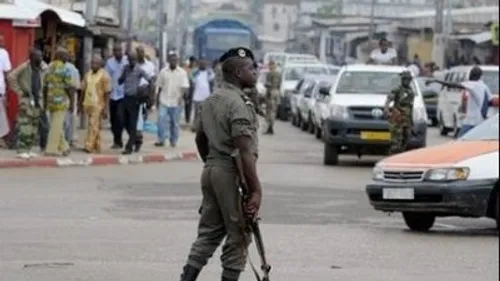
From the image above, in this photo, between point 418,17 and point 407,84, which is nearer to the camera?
point 407,84

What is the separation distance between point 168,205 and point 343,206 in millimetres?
2105

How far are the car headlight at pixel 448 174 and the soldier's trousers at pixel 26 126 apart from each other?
32.4ft

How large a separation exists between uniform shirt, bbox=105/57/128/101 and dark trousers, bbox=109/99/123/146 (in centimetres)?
11

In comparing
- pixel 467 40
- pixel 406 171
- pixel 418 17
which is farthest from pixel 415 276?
pixel 418 17

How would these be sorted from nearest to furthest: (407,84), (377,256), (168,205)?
(377,256)
(168,205)
(407,84)

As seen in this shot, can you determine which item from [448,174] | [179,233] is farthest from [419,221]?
[179,233]

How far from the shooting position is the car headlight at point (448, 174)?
16.6 meters

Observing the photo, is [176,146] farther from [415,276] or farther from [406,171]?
[415,276]

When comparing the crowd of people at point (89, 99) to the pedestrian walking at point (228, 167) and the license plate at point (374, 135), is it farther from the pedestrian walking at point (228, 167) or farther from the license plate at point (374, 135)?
the pedestrian walking at point (228, 167)

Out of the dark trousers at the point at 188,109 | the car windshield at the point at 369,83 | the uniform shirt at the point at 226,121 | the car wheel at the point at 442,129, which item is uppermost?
the uniform shirt at the point at 226,121

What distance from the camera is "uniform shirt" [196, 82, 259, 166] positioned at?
1105cm

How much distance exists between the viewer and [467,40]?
2881 inches

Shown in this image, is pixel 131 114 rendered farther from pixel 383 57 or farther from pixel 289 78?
pixel 289 78

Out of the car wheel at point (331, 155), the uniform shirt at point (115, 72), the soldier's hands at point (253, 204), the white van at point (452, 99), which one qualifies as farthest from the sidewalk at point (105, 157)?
the soldier's hands at point (253, 204)
